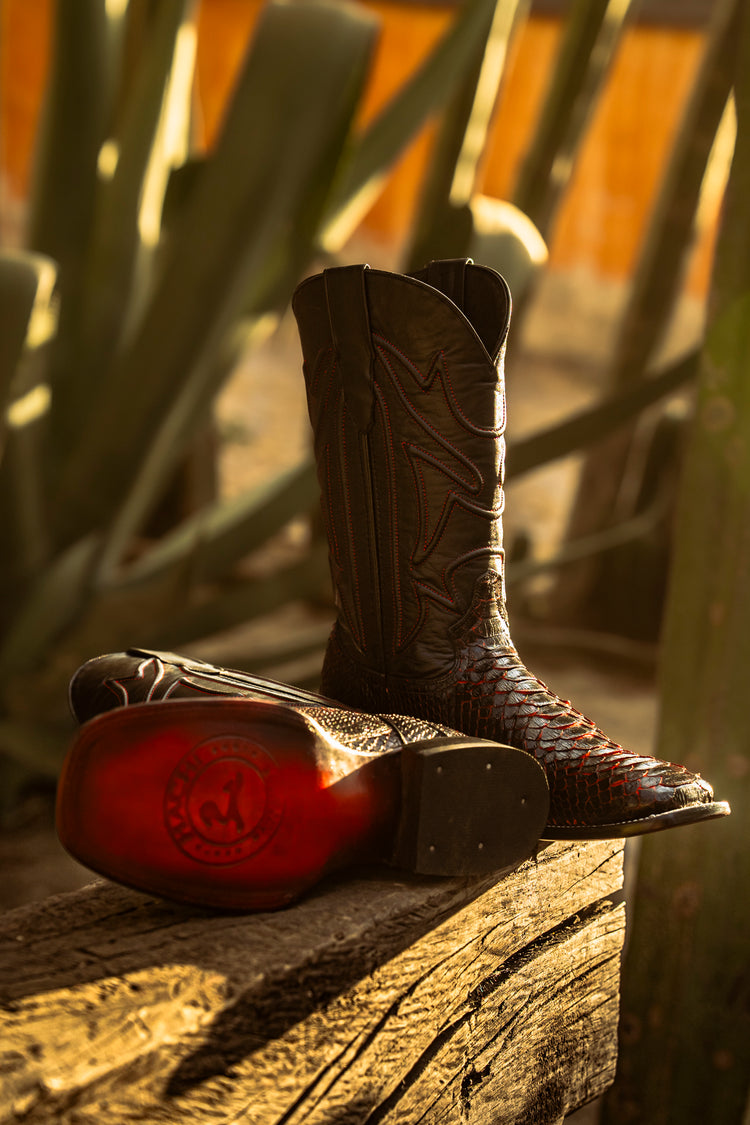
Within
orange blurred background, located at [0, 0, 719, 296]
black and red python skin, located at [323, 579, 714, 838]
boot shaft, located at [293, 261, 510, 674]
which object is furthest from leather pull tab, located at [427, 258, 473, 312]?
orange blurred background, located at [0, 0, 719, 296]

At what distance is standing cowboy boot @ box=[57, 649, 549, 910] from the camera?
0.61 meters

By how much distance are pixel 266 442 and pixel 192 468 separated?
2588 millimetres

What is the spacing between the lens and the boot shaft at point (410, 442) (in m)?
0.81

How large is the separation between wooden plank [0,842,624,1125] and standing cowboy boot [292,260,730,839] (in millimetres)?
115

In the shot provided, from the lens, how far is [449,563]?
33.3 inches

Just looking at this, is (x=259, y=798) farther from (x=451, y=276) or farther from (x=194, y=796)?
(x=451, y=276)

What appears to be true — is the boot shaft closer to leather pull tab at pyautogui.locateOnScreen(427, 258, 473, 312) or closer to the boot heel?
leather pull tab at pyautogui.locateOnScreen(427, 258, 473, 312)

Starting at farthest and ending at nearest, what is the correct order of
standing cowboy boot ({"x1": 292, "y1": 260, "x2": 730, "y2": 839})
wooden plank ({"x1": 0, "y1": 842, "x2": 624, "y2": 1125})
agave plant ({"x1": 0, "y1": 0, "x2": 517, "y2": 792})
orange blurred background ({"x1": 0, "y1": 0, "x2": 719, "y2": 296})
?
orange blurred background ({"x1": 0, "y1": 0, "x2": 719, "y2": 296}) → agave plant ({"x1": 0, "y1": 0, "x2": 517, "y2": 792}) → standing cowboy boot ({"x1": 292, "y1": 260, "x2": 730, "y2": 839}) → wooden plank ({"x1": 0, "y1": 842, "x2": 624, "y2": 1125})

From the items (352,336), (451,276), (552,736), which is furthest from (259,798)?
(451,276)

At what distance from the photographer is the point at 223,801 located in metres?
0.62

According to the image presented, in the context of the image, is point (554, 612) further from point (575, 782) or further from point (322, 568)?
point (575, 782)

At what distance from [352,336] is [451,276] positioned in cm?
13

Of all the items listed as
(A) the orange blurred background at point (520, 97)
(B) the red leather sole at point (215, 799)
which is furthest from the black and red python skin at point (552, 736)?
(A) the orange blurred background at point (520, 97)

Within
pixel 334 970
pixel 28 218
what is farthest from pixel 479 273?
pixel 28 218
